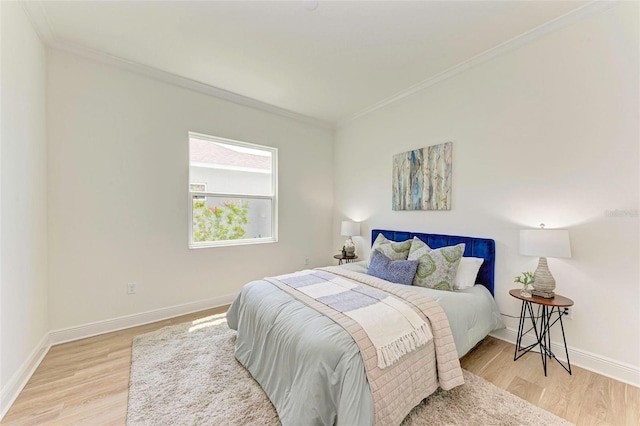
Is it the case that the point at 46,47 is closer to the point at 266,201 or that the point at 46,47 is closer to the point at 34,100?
the point at 34,100

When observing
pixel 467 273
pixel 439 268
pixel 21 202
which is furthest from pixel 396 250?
pixel 21 202

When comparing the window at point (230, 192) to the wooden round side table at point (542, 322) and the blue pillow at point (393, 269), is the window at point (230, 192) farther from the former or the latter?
the wooden round side table at point (542, 322)

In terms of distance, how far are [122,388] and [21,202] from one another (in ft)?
5.10

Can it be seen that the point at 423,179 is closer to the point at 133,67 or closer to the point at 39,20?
the point at 133,67

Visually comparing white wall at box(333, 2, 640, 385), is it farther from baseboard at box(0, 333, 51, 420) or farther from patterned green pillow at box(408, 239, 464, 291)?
baseboard at box(0, 333, 51, 420)

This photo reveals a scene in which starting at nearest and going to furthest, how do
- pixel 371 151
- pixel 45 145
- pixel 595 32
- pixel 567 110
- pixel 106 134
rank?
pixel 595 32 → pixel 567 110 → pixel 45 145 → pixel 106 134 → pixel 371 151

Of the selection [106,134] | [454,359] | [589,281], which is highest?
[106,134]

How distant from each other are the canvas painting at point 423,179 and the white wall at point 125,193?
2.07 m

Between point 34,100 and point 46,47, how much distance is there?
652 mm

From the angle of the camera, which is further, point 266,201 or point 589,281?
point 266,201

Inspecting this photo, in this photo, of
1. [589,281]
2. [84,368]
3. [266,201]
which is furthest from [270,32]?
[589,281]

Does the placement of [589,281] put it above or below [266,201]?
below

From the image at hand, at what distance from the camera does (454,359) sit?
67.3 inches

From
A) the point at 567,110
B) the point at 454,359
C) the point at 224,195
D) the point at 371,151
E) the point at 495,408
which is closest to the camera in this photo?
the point at 495,408
